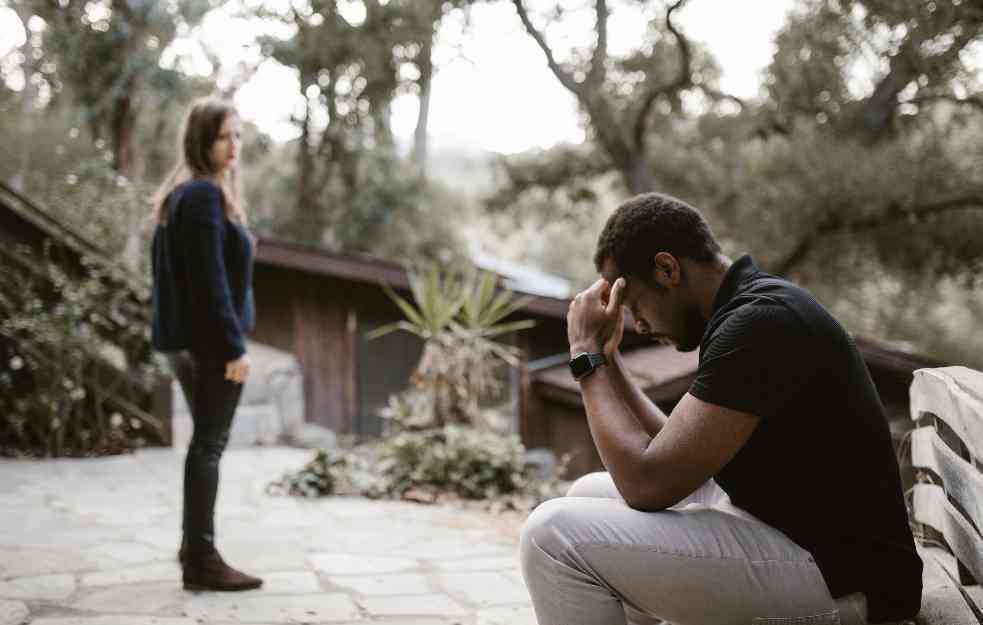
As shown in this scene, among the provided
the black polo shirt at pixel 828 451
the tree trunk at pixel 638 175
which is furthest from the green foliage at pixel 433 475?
the tree trunk at pixel 638 175

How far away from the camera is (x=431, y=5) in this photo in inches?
497

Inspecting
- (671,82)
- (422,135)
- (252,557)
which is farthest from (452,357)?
(422,135)

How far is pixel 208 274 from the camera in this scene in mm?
3375

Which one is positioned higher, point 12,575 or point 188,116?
point 188,116

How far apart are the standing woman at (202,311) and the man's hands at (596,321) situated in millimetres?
1525

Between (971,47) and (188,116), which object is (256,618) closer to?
(188,116)

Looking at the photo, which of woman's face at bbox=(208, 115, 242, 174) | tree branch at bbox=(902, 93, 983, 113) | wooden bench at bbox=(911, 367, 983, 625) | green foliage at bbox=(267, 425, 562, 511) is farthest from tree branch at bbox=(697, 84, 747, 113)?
wooden bench at bbox=(911, 367, 983, 625)

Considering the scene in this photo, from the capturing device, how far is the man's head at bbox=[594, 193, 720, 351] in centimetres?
230

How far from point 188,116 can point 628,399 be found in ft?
6.70

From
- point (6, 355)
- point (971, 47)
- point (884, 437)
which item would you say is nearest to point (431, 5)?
point (971, 47)

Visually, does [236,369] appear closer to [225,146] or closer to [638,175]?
[225,146]

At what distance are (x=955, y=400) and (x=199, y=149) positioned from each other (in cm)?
271

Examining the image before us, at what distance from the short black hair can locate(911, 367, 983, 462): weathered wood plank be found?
0.67 metres

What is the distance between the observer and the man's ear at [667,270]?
229 cm
